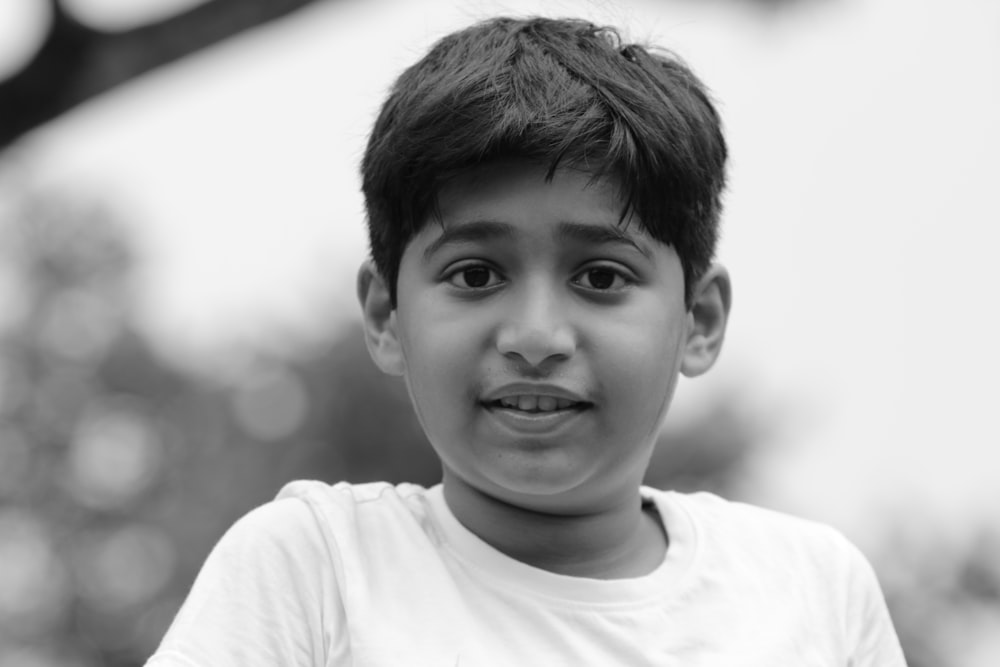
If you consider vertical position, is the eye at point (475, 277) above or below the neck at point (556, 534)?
above

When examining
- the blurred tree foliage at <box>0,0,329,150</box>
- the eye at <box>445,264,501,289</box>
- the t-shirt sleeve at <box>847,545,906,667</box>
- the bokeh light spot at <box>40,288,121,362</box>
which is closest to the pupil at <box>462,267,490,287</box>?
the eye at <box>445,264,501,289</box>

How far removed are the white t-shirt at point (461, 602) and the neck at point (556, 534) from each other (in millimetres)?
31

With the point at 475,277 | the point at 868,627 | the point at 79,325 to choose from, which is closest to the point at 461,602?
the point at 475,277

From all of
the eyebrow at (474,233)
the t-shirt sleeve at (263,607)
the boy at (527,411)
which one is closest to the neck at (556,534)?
the boy at (527,411)

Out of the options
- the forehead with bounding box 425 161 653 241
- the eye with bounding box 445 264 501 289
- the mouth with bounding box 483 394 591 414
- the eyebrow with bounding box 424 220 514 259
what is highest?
the forehead with bounding box 425 161 653 241

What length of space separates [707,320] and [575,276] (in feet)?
1.23

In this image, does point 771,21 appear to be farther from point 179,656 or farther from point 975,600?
point 975,600

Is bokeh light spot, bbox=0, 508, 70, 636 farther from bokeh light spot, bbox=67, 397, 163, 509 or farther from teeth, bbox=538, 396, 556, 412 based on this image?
teeth, bbox=538, 396, 556, 412

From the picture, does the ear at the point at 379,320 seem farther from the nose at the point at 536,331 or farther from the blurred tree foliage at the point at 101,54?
the blurred tree foliage at the point at 101,54

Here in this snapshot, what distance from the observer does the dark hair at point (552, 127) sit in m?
1.99

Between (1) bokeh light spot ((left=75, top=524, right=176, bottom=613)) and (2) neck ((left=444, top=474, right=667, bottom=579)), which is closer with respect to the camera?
(2) neck ((left=444, top=474, right=667, bottom=579))

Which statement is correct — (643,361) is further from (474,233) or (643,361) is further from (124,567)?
(124,567)

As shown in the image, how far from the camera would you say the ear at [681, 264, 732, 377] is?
2.23 meters

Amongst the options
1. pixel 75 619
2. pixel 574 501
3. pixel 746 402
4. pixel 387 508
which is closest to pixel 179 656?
pixel 387 508
